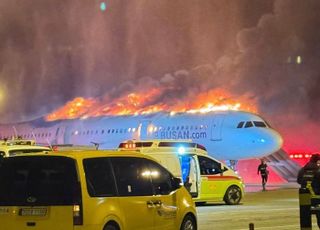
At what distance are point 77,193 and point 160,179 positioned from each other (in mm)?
2194

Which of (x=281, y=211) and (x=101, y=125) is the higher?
(x=101, y=125)

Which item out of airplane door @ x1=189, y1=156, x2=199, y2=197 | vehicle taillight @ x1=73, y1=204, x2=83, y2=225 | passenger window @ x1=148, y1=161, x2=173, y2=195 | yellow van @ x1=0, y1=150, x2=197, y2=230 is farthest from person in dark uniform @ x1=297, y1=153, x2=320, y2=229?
airplane door @ x1=189, y1=156, x2=199, y2=197

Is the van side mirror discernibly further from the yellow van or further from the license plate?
the license plate

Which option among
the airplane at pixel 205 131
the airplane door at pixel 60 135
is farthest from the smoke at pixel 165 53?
the airplane at pixel 205 131

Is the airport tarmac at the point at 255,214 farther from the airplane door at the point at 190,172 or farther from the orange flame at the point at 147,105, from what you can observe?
the orange flame at the point at 147,105

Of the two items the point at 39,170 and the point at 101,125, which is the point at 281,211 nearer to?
the point at 39,170

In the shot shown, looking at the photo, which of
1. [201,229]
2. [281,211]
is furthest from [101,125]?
[201,229]

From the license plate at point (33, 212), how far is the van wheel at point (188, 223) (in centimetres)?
287

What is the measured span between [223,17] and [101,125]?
50.6ft

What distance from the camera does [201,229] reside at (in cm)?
1566

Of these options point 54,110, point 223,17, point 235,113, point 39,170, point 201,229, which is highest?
point 223,17

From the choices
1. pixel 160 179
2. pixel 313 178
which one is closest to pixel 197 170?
pixel 313 178

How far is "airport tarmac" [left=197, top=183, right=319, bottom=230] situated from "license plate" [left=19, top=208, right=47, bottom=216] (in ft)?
19.1

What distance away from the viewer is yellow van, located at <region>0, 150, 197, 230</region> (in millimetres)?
10594
